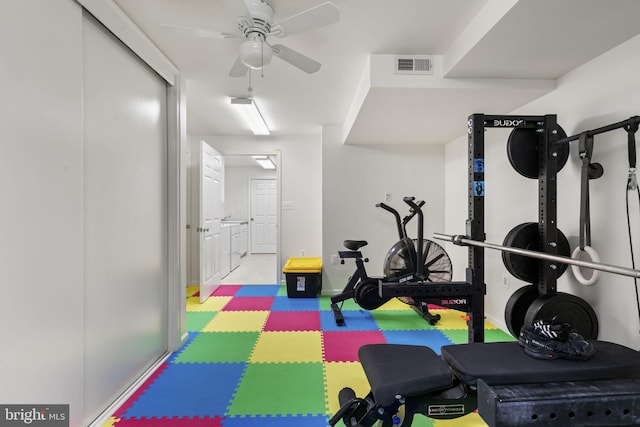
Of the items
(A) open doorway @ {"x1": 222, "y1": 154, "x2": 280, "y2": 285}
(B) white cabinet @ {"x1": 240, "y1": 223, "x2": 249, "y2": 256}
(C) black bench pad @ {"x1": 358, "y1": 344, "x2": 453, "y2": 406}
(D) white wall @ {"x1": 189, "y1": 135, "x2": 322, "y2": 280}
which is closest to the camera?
(C) black bench pad @ {"x1": 358, "y1": 344, "x2": 453, "y2": 406}

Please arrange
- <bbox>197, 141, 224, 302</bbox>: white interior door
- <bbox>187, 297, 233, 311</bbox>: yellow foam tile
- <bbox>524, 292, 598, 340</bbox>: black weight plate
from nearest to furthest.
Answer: <bbox>524, 292, 598, 340</bbox>: black weight plate
<bbox>187, 297, 233, 311</bbox>: yellow foam tile
<bbox>197, 141, 224, 302</bbox>: white interior door

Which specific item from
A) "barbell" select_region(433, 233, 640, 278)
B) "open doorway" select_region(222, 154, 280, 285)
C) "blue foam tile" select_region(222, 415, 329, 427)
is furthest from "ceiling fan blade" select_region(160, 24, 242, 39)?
"open doorway" select_region(222, 154, 280, 285)

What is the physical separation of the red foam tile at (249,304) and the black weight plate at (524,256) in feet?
8.76

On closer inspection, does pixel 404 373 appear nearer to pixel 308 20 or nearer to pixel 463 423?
pixel 463 423

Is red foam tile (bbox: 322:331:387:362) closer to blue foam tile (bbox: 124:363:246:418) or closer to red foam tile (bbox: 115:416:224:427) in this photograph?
blue foam tile (bbox: 124:363:246:418)

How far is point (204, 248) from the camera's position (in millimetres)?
3748

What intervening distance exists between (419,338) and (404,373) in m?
1.64

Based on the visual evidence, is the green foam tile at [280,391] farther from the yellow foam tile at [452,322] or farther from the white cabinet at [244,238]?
the white cabinet at [244,238]

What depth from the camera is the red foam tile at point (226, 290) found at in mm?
4070

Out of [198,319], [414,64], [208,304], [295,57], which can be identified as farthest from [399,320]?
[295,57]

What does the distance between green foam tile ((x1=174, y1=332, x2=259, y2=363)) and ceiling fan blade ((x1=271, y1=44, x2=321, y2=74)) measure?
227cm

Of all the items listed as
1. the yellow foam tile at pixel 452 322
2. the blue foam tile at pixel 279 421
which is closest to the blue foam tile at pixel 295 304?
the yellow foam tile at pixel 452 322

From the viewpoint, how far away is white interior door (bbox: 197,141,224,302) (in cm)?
370

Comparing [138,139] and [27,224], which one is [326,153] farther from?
[27,224]
